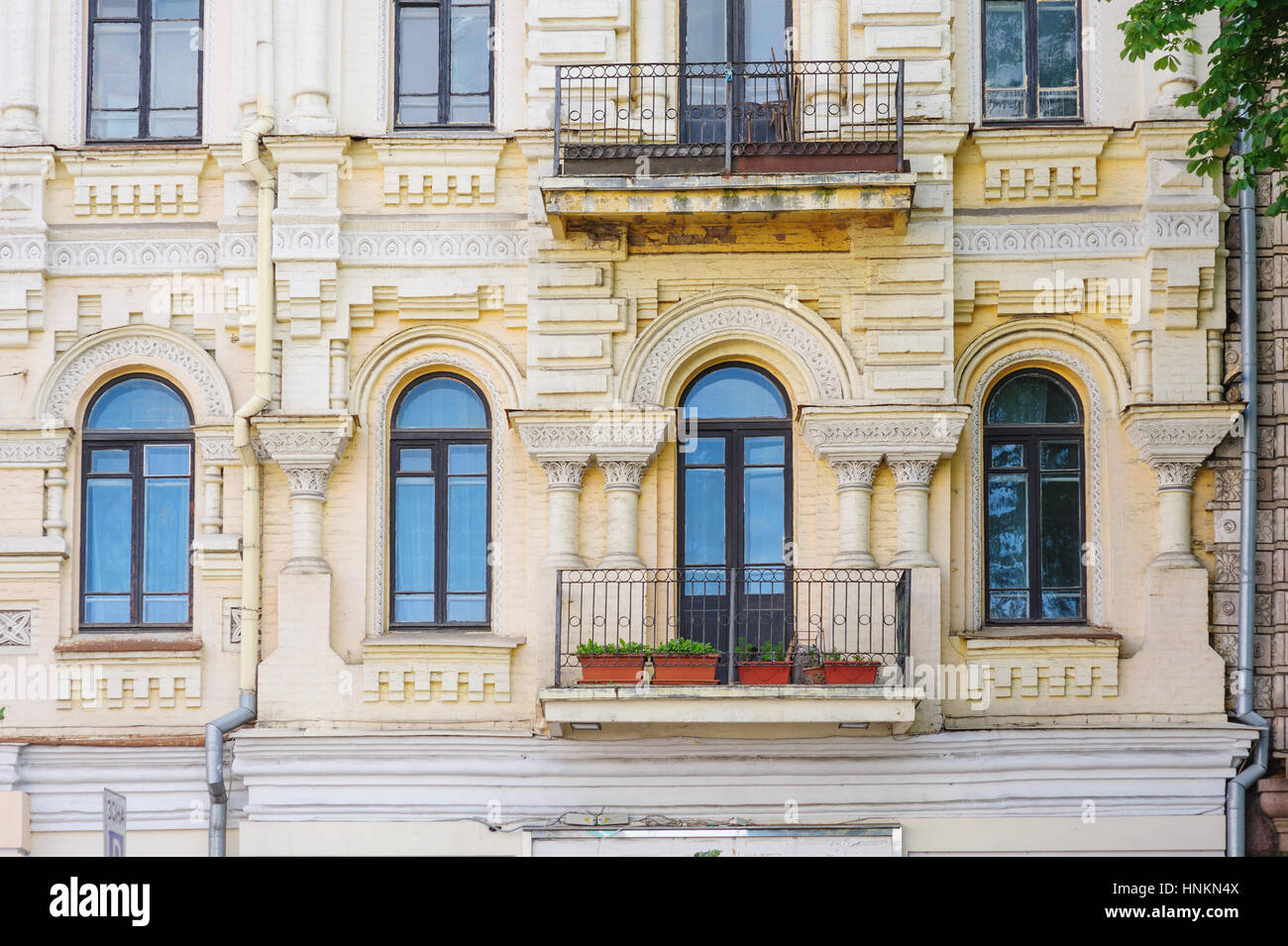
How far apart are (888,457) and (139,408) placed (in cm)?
618

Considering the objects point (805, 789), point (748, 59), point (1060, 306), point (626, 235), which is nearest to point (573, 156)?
point (626, 235)

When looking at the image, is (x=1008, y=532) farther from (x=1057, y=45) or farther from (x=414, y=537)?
(x=414, y=537)

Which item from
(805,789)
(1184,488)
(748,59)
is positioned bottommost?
(805,789)

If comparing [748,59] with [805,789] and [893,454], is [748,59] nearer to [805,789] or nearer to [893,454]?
[893,454]

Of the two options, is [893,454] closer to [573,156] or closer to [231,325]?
[573,156]

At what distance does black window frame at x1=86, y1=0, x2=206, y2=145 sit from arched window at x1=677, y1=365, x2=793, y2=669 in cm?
484

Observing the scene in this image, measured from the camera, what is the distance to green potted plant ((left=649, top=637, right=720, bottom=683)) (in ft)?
47.5

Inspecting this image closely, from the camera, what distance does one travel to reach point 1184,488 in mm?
15102

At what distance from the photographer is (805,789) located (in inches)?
586

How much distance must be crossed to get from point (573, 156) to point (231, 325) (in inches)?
123

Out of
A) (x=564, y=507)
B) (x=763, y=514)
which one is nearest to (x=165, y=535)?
(x=564, y=507)

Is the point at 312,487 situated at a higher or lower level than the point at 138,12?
lower

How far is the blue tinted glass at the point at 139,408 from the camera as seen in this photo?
52.2 feet

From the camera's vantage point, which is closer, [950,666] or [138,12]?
[950,666]
